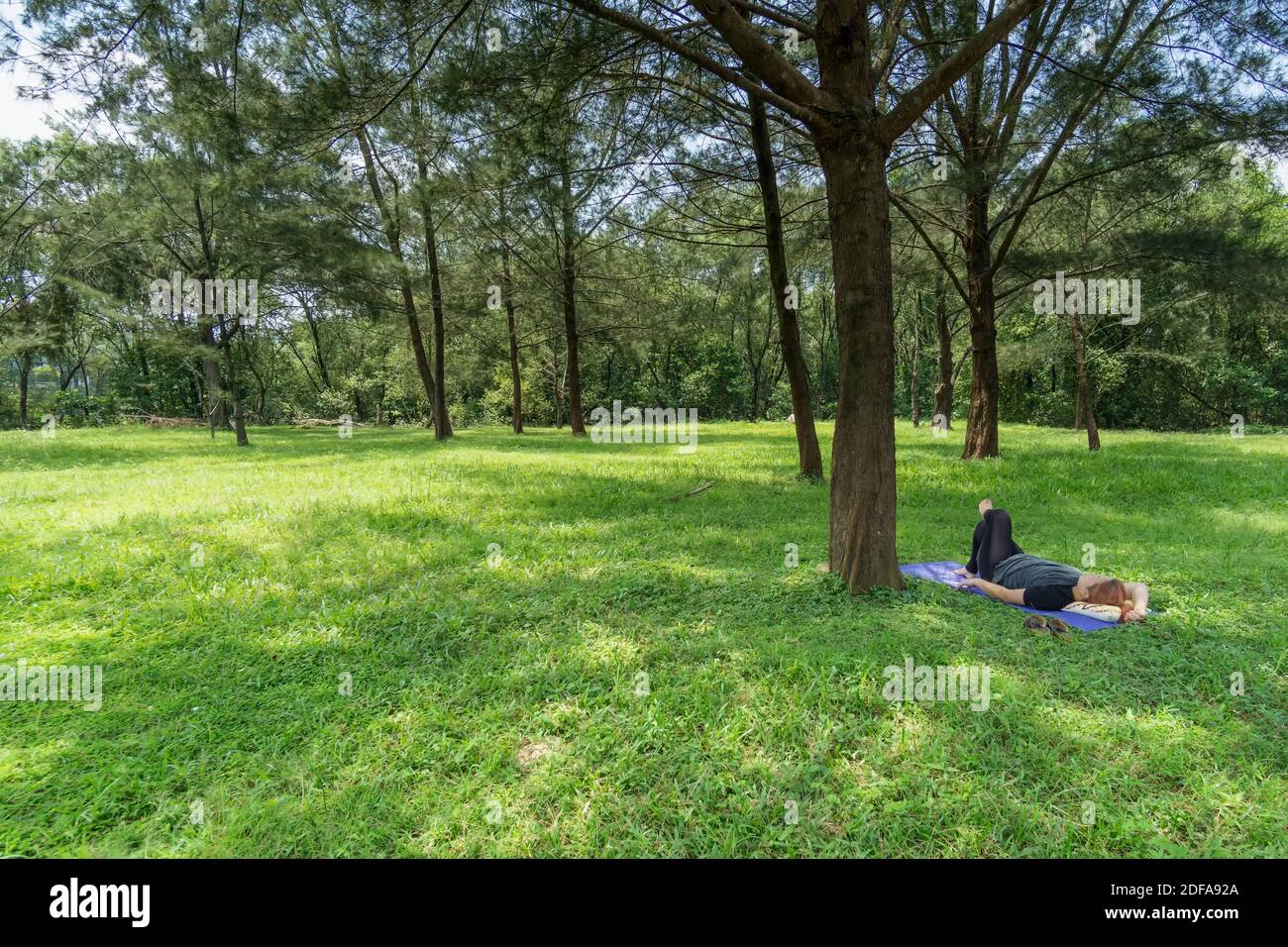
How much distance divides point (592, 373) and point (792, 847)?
36483 millimetres

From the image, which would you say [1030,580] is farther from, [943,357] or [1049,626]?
[943,357]

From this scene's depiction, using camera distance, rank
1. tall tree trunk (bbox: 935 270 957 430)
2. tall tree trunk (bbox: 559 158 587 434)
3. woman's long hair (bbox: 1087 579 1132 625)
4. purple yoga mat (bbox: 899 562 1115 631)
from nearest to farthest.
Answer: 1. purple yoga mat (bbox: 899 562 1115 631)
2. woman's long hair (bbox: 1087 579 1132 625)
3. tall tree trunk (bbox: 559 158 587 434)
4. tall tree trunk (bbox: 935 270 957 430)

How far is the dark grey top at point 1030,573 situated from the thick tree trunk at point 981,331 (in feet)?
26.1

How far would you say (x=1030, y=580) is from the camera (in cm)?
436

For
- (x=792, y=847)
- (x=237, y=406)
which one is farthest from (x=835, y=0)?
(x=237, y=406)

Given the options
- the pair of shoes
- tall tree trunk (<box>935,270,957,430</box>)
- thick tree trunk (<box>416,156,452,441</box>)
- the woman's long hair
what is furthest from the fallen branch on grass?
tall tree trunk (<box>935,270,957,430</box>)

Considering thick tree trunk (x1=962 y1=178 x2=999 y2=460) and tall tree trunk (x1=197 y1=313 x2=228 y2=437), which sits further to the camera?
tall tree trunk (x1=197 y1=313 x2=228 y2=437)

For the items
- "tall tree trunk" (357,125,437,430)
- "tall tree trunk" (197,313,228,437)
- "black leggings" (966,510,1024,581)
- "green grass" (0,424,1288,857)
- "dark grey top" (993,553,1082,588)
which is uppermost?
"tall tree trunk" (357,125,437,430)

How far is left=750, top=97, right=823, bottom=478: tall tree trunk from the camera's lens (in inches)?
330

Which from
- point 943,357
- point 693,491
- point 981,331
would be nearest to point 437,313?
point 693,491

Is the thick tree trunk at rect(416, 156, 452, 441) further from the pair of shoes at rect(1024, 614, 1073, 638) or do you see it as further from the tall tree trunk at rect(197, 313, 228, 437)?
the pair of shoes at rect(1024, 614, 1073, 638)

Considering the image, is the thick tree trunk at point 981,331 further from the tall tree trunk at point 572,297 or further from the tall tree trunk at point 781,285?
the tall tree trunk at point 572,297

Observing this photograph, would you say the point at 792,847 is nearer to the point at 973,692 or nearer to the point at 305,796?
the point at 973,692

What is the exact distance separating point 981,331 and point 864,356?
886 centimetres
